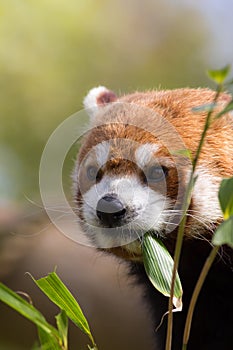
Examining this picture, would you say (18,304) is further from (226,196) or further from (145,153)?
(145,153)

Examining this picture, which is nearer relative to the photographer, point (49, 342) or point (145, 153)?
point (49, 342)

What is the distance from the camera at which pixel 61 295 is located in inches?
72.1

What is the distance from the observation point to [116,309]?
420 centimetres

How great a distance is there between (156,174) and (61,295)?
26.9 inches

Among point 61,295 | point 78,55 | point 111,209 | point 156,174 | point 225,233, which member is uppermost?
point 78,55

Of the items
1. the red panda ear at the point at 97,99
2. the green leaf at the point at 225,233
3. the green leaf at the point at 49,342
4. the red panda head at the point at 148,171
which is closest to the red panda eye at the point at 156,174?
the red panda head at the point at 148,171

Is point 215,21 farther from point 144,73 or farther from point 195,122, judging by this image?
point 195,122

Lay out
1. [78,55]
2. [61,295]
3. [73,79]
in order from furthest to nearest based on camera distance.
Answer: [78,55] → [73,79] → [61,295]

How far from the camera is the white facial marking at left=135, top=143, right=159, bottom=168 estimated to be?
2385mm

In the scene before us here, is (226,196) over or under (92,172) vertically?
under

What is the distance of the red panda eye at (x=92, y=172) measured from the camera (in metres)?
2.47

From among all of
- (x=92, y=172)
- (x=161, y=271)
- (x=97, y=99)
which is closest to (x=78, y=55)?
(x=97, y=99)

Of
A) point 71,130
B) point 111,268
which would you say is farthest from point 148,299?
point 111,268

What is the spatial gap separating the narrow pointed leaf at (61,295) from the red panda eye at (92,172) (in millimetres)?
694
